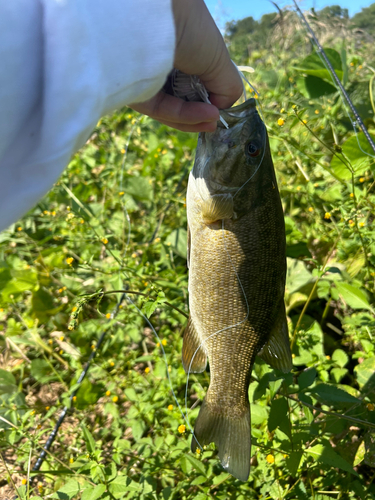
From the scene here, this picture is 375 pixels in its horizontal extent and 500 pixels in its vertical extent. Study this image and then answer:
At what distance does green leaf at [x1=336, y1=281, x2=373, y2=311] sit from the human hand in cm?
111

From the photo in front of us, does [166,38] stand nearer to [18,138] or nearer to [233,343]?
[18,138]

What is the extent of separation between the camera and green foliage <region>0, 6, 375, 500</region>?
1.50 m

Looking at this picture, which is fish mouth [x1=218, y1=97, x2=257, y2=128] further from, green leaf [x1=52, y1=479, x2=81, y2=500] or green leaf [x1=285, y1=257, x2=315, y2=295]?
green leaf [x1=52, y1=479, x2=81, y2=500]

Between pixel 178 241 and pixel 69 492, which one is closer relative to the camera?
pixel 69 492

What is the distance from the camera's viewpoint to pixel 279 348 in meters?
1.50

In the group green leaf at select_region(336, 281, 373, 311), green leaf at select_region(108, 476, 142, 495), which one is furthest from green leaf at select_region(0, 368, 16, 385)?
green leaf at select_region(336, 281, 373, 311)

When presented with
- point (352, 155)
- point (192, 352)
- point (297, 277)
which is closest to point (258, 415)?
point (192, 352)

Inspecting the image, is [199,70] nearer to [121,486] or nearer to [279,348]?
[279,348]

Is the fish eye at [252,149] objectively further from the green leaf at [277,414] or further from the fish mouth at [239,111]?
the green leaf at [277,414]

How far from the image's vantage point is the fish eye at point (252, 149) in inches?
57.5

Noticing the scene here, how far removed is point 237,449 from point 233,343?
1.40 feet

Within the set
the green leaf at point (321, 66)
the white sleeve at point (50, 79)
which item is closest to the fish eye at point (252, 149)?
the white sleeve at point (50, 79)

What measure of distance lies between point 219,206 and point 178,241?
1184mm

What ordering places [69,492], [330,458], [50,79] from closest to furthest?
[50,79]
[330,458]
[69,492]
